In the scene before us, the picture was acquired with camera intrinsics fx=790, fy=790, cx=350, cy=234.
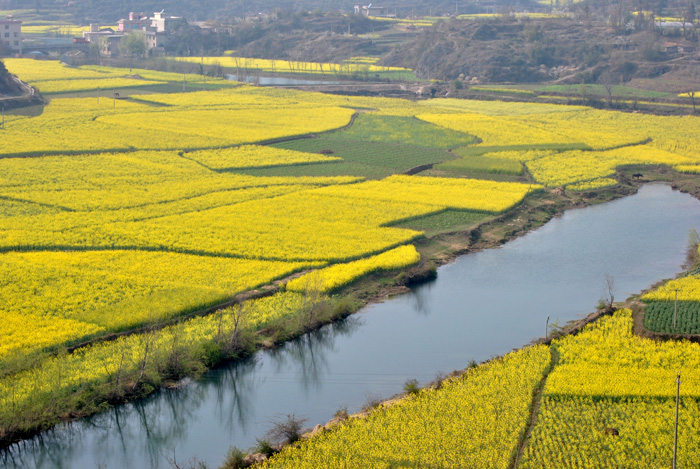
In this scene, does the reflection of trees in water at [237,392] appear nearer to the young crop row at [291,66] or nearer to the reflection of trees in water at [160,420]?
the reflection of trees in water at [160,420]

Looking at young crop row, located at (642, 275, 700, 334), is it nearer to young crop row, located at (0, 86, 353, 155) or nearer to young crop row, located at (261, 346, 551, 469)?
young crop row, located at (261, 346, 551, 469)

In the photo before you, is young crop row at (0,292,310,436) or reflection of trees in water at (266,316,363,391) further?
reflection of trees in water at (266,316,363,391)

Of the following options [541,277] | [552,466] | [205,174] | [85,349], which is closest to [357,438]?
[552,466]

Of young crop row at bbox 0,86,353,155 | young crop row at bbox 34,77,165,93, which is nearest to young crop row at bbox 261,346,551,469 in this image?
young crop row at bbox 0,86,353,155

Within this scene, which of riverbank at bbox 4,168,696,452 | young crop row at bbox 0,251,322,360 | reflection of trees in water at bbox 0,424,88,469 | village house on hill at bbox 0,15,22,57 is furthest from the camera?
village house on hill at bbox 0,15,22,57

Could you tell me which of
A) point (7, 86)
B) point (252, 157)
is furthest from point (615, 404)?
point (7, 86)

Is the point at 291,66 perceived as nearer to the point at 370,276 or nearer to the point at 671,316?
the point at 370,276

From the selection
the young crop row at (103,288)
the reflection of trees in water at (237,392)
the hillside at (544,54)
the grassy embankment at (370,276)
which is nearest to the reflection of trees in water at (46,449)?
the grassy embankment at (370,276)
